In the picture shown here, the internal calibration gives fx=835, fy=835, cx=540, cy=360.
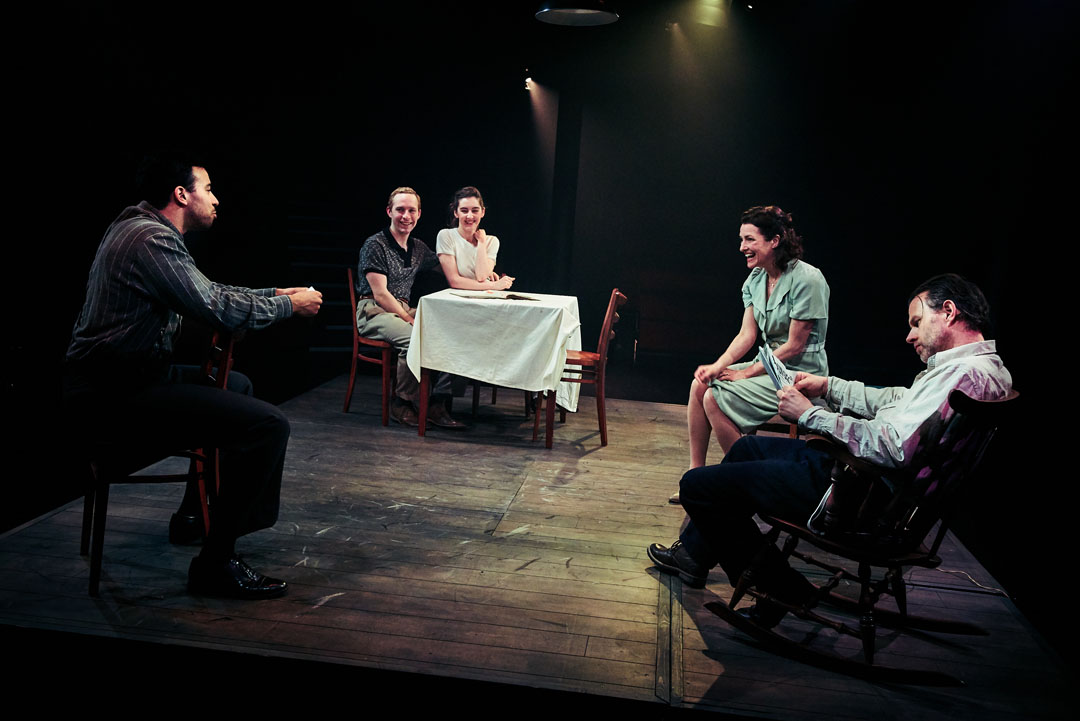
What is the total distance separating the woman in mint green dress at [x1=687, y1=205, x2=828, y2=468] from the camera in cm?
351

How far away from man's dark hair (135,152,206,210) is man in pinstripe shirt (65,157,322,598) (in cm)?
7

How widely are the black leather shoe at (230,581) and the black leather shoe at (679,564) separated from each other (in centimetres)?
128

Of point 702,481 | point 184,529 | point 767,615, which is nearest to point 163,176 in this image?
point 184,529

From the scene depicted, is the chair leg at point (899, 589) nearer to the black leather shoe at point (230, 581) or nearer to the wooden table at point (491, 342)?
the black leather shoe at point (230, 581)

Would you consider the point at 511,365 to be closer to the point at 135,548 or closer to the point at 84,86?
the point at 135,548

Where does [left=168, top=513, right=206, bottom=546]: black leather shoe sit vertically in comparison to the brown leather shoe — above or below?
above

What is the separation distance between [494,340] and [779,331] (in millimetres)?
1597

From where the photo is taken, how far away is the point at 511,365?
4.61 metres

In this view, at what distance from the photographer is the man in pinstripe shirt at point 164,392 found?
244 cm

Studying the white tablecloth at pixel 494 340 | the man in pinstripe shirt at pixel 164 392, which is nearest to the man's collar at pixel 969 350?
the man in pinstripe shirt at pixel 164 392

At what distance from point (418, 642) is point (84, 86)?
3.34 m

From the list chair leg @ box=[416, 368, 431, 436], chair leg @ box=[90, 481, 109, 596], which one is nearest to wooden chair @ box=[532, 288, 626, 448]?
chair leg @ box=[416, 368, 431, 436]

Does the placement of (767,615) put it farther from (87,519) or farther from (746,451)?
(87,519)

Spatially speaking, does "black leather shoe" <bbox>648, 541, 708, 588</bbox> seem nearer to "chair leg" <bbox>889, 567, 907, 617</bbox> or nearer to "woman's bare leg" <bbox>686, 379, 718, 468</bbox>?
"chair leg" <bbox>889, 567, 907, 617</bbox>
